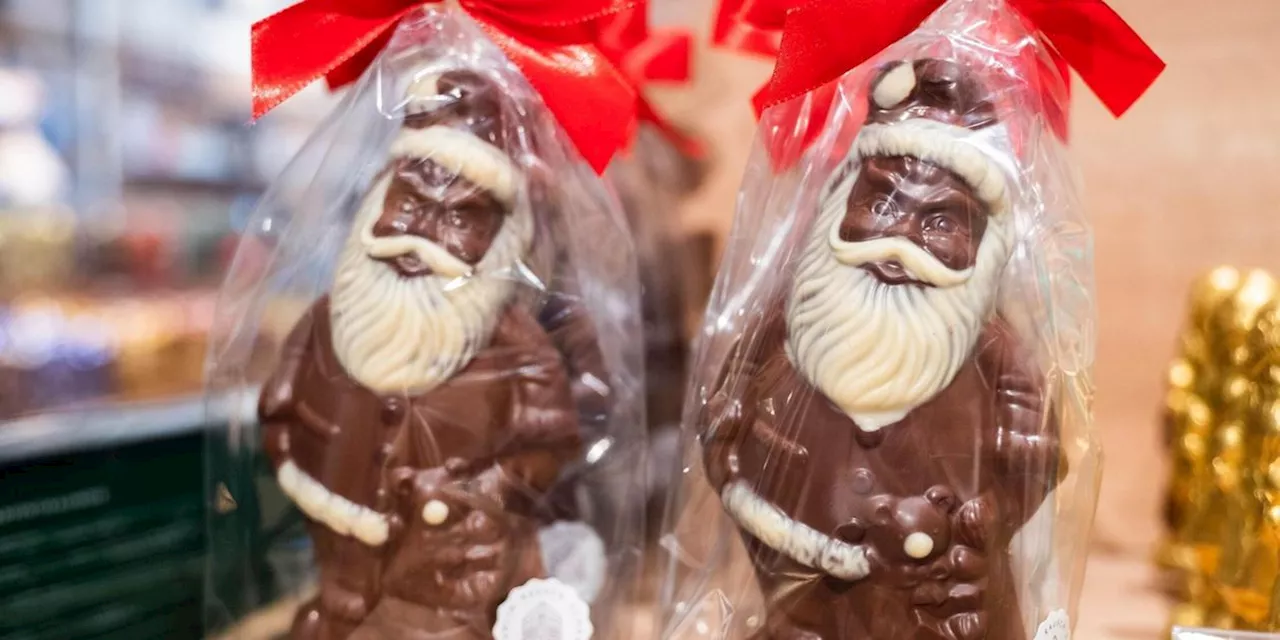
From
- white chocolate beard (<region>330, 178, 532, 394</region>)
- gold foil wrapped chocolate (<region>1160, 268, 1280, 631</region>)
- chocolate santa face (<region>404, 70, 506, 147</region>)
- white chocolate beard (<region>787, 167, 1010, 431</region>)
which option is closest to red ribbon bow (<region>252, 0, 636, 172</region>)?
chocolate santa face (<region>404, 70, 506, 147</region>)

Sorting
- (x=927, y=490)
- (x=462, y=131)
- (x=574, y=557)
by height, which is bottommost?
(x=574, y=557)

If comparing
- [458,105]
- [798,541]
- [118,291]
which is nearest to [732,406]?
[798,541]

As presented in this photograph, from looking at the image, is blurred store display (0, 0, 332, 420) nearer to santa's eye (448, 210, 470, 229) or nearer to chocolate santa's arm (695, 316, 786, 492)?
santa's eye (448, 210, 470, 229)

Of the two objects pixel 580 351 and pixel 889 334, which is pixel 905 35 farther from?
pixel 580 351

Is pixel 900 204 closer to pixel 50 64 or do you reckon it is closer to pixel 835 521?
pixel 835 521

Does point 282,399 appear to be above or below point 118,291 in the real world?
above

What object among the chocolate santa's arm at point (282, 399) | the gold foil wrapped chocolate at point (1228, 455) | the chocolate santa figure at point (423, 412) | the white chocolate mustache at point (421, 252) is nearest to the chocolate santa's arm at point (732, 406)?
the chocolate santa figure at point (423, 412)

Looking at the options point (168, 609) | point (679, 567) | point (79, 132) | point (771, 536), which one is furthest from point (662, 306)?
point (79, 132)
